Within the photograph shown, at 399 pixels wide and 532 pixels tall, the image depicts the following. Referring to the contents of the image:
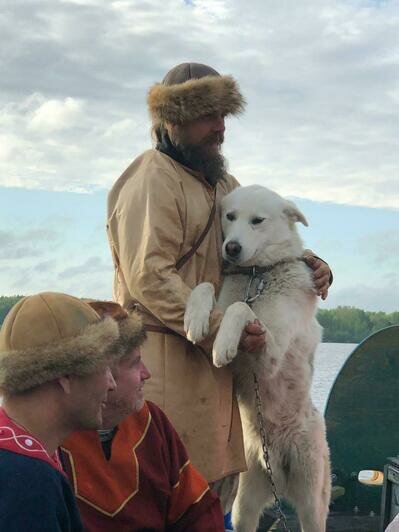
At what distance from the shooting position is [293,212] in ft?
12.0

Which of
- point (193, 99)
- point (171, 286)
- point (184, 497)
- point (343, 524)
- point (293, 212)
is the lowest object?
point (343, 524)

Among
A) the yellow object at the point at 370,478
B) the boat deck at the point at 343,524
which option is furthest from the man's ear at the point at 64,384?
the yellow object at the point at 370,478

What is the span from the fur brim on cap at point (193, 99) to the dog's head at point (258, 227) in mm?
452

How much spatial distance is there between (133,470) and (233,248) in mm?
1295

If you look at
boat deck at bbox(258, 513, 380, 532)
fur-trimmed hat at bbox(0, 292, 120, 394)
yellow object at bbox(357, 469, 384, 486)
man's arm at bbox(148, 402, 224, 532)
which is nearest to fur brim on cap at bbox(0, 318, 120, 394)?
fur-trimmed hat at bbox(0, 292, 120, 394)

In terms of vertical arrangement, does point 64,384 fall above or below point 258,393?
above

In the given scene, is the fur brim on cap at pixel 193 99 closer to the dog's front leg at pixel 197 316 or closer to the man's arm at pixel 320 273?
the dog's front leg at pixel 197 316

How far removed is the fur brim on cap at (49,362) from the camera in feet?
5.71

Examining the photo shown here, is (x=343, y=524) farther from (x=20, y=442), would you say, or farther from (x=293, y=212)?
(x=20, y=442)

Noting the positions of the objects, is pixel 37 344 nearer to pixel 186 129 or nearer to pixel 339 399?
pixel 186 129

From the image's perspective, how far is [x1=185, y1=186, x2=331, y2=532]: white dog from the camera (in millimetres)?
3400

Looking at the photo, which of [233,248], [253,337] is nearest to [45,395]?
[253,337]

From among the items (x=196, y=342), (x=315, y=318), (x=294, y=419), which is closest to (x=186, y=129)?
(x=196, y=342)

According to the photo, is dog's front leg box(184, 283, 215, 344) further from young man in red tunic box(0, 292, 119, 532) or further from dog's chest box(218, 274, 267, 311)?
young man in red tunic box(0, 292, 119, 532)
